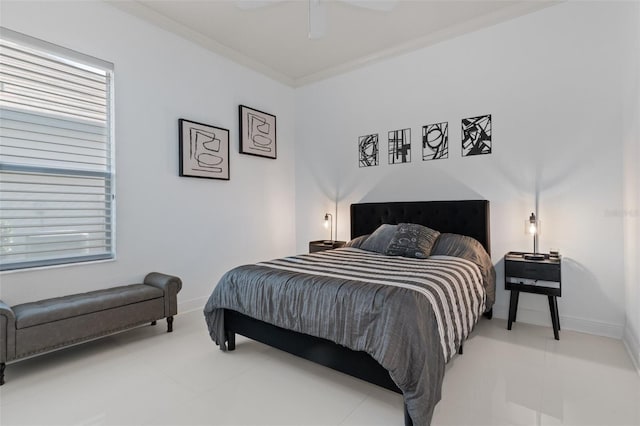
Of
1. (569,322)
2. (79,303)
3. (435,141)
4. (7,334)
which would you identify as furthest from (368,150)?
(7,334)

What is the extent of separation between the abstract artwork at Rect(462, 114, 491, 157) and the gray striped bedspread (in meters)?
1.32

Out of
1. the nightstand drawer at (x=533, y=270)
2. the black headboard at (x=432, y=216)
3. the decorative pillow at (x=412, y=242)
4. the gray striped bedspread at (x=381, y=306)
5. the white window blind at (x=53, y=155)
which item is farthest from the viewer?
the black headboard at (x=432, y=216)

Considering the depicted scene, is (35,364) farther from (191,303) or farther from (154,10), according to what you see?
(154,10)

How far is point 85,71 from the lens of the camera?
288 centimetres

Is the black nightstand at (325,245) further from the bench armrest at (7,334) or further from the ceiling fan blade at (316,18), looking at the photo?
the bench armrest at (7,334)

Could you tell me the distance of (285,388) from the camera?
204cm

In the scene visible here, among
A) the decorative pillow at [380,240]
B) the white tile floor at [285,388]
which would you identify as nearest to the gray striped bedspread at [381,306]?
the white tile floor at [285,388]

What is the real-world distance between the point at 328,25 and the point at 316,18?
38.9 inches

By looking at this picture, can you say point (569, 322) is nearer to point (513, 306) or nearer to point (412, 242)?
point (513, 306)

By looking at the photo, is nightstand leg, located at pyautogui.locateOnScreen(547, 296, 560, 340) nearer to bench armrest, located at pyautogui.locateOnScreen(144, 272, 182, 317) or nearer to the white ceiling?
the white ceiling

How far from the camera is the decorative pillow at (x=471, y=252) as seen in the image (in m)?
2.90

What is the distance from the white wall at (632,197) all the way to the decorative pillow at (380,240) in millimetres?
1852

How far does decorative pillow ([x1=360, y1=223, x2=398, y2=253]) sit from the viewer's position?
3359 mm

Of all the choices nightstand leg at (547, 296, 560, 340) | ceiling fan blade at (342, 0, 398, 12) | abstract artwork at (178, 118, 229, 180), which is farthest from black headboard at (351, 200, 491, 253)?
ceiling fan blade at (342, 0, 398, 12)
